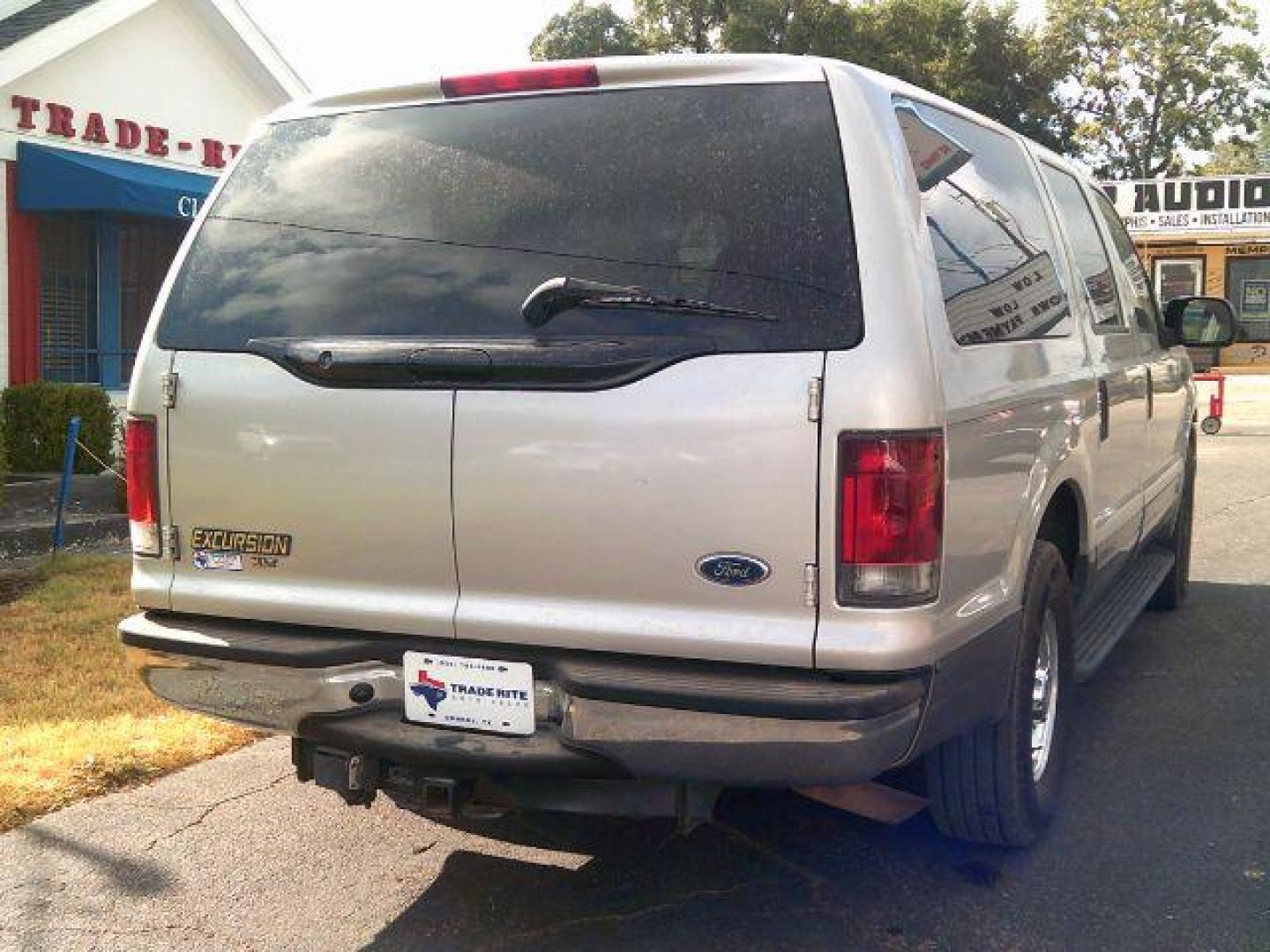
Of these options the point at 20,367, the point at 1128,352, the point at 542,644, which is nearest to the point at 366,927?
the point at 542,644

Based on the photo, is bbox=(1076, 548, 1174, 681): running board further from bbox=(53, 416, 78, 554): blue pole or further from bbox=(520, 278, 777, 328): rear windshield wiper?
bbox=(53, 416, 78, 554): blue pole

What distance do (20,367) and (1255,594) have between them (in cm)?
1047

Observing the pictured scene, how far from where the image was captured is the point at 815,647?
2783 mm

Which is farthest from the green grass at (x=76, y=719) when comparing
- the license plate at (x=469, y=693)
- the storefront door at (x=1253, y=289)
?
the storefront door at (x=1253, y=289)

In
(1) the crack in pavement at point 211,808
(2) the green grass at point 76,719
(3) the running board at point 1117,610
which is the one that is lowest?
(1) the crack in pavement at point 211,808

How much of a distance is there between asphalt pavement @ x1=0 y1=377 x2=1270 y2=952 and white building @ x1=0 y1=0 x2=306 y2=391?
29.1 ft

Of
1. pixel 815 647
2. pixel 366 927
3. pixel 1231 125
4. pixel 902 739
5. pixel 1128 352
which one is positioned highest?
pixel 1231 125

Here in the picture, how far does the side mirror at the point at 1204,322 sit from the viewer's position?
642 cm

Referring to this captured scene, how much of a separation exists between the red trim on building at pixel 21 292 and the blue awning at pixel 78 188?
11 centimetres

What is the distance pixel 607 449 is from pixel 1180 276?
26.6 metres

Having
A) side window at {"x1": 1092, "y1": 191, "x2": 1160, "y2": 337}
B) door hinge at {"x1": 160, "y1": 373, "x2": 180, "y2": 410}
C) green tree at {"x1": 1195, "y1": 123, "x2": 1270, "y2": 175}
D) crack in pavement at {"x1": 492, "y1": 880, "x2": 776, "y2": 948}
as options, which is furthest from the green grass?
green tree at {"x1": 1195, "y1": 123, "x2": 1270, "y2": 175}

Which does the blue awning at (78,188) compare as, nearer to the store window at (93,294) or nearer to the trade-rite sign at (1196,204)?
the store window at (93,294)

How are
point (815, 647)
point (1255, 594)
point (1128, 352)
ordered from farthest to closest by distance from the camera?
point (1255, 594)
point (1128, 352)
point (815, 647)

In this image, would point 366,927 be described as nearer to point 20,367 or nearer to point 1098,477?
point 1098,477
